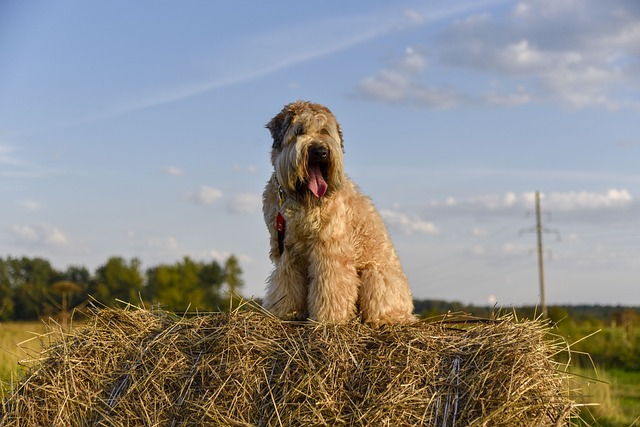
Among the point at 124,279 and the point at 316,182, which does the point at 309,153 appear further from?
the point at 124,279

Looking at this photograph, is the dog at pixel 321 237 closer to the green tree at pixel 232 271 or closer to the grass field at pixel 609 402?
the grass field at pixel 609 402

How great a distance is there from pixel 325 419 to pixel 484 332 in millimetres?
1501

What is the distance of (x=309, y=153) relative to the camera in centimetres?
624

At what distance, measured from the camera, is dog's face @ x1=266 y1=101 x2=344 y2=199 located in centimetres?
623

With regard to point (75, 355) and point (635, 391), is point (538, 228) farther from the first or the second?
point (75, 355)

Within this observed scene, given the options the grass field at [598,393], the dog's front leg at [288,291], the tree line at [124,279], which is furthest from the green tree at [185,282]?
the dog's front leg at [288,291]

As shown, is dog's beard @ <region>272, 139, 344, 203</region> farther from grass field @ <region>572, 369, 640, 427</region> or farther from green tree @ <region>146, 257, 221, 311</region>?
green tree @ <region>146, 257, 221, 311</region>

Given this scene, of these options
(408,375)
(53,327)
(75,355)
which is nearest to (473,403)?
(408,375)

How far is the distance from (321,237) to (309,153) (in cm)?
73

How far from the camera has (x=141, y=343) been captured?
6.32 metres

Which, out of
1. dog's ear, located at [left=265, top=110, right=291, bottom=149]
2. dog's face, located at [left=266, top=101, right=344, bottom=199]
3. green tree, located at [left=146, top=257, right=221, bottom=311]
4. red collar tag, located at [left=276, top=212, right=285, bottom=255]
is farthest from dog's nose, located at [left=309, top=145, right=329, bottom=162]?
green tree, located at [left=146, top=257, right=221, bottom=311]

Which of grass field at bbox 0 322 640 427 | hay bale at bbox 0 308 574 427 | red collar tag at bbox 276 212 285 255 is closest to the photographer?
hay bale at bbox 0 308 574 427

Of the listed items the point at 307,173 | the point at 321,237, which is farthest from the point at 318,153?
the point at 321,237

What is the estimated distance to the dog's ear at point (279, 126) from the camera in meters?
6.48
